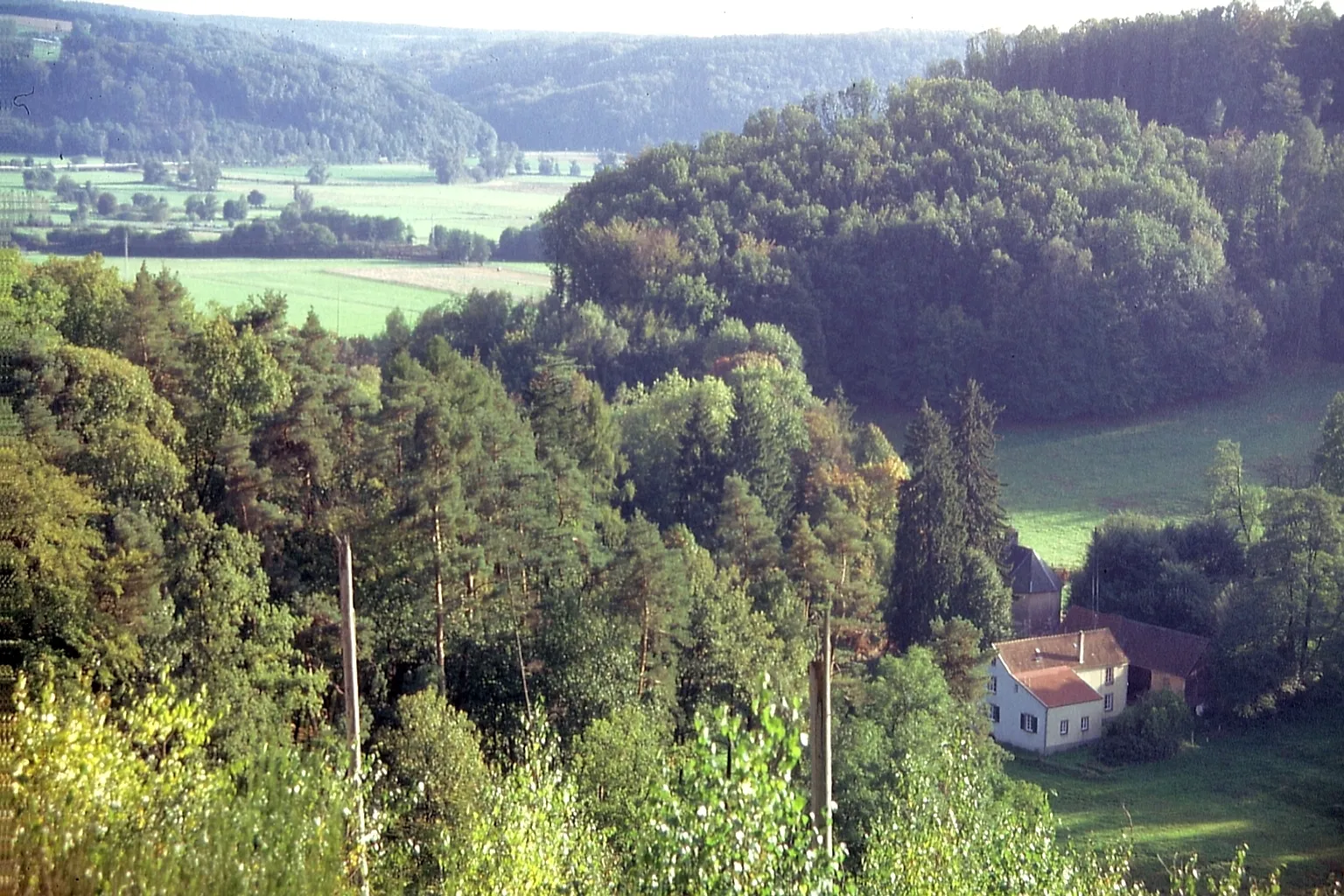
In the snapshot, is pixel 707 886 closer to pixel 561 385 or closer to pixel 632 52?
pixel 561 385

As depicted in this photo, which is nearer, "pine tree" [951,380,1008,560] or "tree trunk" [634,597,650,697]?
"tree trunk" [634,597,650,697]

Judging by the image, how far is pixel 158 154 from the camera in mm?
38719

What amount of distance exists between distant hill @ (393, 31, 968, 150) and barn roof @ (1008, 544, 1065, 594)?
37.4 meters

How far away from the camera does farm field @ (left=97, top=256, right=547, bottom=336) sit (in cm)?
3972

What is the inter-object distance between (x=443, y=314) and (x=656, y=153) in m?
13.6

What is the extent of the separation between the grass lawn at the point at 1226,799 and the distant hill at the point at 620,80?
4574 cm

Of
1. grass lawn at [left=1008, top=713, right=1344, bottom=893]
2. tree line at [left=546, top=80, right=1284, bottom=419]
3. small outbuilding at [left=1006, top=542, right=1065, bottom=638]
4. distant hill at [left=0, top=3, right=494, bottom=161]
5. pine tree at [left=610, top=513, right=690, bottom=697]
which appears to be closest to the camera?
pine tree at [left=610, top=513, right=690, bottom=697]

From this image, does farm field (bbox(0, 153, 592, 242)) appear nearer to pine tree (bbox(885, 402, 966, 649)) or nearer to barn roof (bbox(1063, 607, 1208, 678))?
pine tree (bbox(885, 402, 966, 649))

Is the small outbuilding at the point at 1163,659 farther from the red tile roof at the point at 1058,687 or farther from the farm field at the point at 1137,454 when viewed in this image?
the farm field at the point at 1137,454

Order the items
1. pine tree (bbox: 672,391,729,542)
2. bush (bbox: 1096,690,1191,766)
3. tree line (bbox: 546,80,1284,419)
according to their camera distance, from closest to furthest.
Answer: bush (bbox: 1096,690,1191,766) → pine tree (bbox: 672,391,729,542) → tree line (bbox: 546,80,1284,419)

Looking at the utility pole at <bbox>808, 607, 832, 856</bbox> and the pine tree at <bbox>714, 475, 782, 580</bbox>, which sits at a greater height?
the utility pole at <bbox>808, 607, 832, 856</bbox>

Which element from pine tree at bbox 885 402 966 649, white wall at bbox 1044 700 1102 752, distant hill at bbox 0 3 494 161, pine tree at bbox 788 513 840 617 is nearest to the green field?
distant hill at bbox 0 3 494 161

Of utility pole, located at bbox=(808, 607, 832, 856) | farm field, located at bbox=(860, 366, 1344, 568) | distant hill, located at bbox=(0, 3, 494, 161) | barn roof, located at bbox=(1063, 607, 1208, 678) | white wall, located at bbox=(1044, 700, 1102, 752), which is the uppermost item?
distant hill, located at bbox=(0, 3, 494, 161)

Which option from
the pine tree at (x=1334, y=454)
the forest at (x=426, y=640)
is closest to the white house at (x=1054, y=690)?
the forest at (x=426, y=640)
